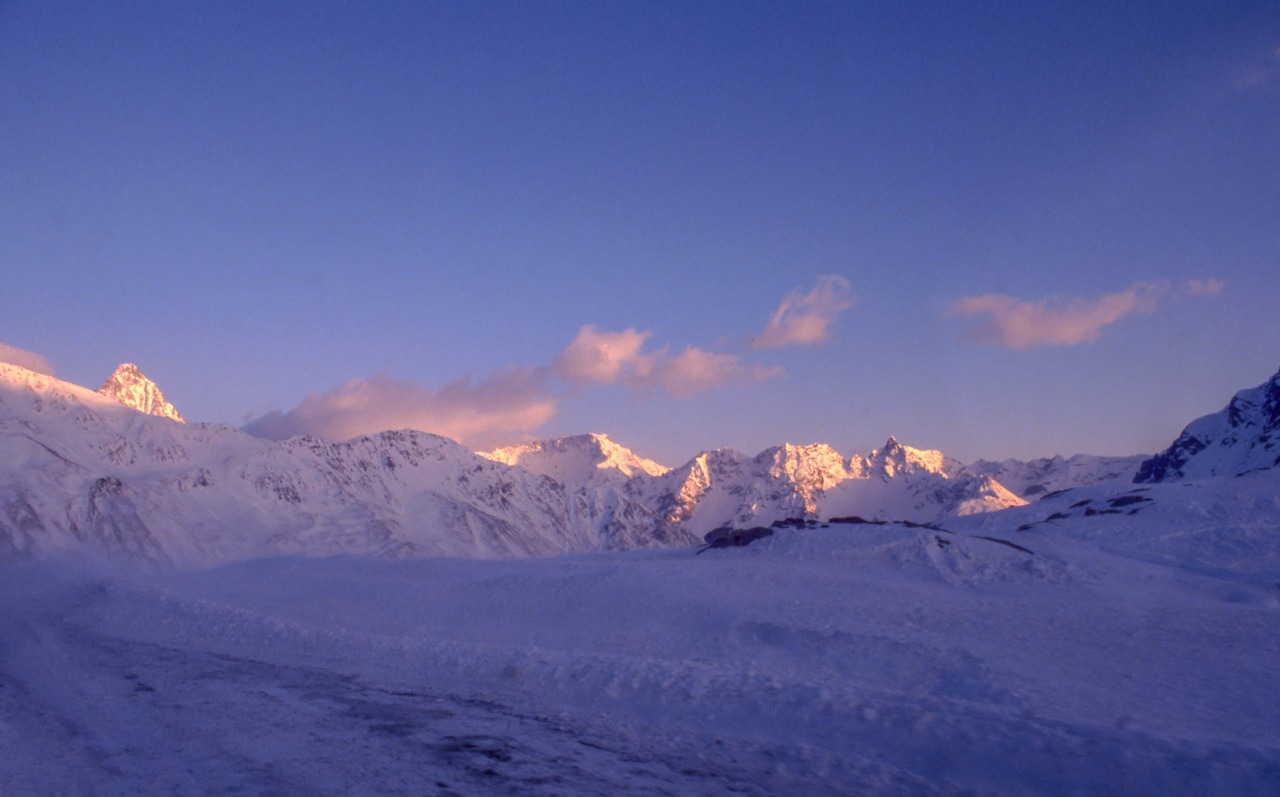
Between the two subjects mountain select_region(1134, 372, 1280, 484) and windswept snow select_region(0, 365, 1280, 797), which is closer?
windswept snow select_region(0, 365, 1280, 797)

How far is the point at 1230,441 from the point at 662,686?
202 meters

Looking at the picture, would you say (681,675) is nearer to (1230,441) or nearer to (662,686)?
(662,686)

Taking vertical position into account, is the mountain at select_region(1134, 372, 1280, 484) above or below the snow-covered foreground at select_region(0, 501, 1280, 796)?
above

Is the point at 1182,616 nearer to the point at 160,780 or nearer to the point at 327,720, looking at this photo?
the point at 327,720

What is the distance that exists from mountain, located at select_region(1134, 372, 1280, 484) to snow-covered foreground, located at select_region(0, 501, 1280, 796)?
156m

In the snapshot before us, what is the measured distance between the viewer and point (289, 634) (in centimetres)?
1844

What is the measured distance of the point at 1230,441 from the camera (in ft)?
561

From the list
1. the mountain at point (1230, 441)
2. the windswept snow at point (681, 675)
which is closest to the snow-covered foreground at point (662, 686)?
the windswept snow at point (681, 675)

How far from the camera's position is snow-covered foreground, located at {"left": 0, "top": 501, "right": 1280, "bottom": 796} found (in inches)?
360

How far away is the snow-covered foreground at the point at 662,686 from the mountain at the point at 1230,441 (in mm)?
155846

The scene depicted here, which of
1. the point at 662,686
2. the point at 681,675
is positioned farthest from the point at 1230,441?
the point at 662,686

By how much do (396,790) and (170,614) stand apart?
54.3 feet

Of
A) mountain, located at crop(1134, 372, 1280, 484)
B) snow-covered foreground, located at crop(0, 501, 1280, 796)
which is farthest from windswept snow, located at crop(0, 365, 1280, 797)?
mountain, located at crop(1134, 372, 1280, 484)

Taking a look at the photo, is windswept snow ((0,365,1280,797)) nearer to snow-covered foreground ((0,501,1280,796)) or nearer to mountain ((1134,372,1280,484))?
snow-covered foreground ((0,501,1280,796))
